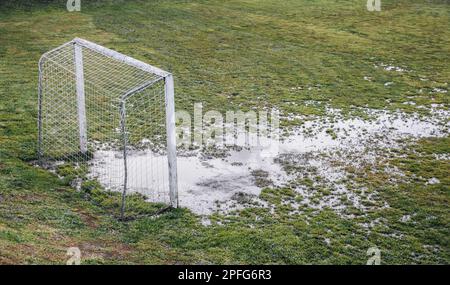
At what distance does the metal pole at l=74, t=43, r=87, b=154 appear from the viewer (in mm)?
10117

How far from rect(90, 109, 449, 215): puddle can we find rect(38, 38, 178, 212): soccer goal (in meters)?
0.03

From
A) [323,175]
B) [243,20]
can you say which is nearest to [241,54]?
[243,20]

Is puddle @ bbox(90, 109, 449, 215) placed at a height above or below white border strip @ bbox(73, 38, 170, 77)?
below

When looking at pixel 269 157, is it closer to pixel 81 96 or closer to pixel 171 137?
pixel 171 137

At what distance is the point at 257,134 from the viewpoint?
11.7 meters

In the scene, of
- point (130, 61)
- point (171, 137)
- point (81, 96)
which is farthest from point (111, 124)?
point (171, 137)

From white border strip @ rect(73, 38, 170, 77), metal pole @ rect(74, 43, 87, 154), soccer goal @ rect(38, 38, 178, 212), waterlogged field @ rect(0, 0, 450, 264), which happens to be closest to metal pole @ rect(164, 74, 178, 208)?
soccer goal @ rect(38, 38, 178, 212)

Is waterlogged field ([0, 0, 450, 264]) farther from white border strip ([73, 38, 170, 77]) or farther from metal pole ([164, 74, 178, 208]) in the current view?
white border strip ([73, 38, 170, 77])

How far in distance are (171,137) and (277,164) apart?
2.44m

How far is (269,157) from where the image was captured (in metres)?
10.8

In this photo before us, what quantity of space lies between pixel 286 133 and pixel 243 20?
9.12 m

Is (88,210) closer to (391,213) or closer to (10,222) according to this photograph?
(10,222)

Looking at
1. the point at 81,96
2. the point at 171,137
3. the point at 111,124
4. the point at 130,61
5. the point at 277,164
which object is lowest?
the point at 277,164

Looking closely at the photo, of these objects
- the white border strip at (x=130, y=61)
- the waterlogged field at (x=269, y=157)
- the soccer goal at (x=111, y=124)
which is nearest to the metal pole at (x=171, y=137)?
the soccer goal at (x=111, y=124)
